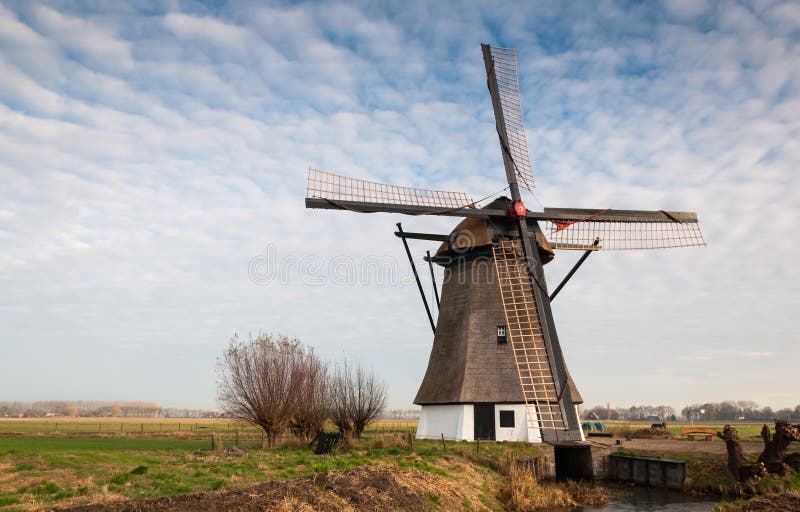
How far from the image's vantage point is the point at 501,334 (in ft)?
70.9

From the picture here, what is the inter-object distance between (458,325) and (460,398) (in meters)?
2.99

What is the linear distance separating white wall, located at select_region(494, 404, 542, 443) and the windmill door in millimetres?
146

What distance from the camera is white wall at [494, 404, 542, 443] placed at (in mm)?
20141

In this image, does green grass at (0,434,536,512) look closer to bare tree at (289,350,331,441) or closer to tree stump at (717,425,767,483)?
bare tree at (289,350,331,441)

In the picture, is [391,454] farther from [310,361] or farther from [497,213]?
[497,213]

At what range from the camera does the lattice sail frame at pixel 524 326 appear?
1980 centimetres

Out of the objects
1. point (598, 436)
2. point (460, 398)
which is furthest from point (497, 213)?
point (598, 436)

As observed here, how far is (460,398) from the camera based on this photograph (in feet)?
67.1

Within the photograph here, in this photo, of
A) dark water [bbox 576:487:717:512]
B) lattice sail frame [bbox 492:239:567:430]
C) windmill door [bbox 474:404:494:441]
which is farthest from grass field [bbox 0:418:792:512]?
lattice sail frame [bbox 492:239:567:430]

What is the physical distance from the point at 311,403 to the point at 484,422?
6.98 metres

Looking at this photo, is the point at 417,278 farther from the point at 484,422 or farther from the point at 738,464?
the point at 738,464

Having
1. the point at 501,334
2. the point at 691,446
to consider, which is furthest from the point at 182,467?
the point at 691,446

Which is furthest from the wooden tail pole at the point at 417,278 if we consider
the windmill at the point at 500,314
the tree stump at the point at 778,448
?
the tree stump at the point at 778,448

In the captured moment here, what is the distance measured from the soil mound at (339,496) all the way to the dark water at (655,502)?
5.28 m
